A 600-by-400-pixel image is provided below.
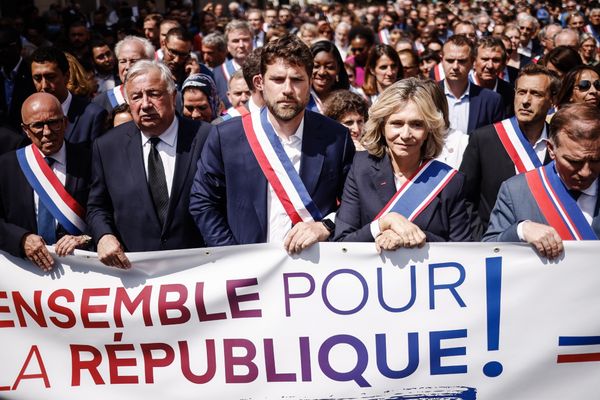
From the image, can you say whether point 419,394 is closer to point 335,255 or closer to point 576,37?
point 335,255

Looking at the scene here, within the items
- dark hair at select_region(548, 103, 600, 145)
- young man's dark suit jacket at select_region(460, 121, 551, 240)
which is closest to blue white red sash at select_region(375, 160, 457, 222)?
dark hair at select_region(548, 103, 600, 145)

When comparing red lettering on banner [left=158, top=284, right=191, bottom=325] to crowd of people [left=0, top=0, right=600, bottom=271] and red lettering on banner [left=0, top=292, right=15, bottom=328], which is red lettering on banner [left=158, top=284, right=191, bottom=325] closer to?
crowd of people [left=0, top=0, right=600, bottom=271]

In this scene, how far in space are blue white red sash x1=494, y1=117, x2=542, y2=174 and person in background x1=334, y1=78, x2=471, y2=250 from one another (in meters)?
1.12

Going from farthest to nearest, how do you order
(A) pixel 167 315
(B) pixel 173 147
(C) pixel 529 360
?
(B) pixel 173 147, (A) pixel 167 315, (C) pixel 529 360

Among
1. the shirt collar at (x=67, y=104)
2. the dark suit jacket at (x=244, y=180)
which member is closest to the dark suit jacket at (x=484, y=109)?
the dark suit jacket at (x=244, y=180)

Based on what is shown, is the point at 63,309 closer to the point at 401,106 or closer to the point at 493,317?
the point at 401,106

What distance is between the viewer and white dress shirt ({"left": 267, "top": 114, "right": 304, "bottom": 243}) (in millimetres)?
4277

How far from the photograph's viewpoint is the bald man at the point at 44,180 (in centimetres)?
452

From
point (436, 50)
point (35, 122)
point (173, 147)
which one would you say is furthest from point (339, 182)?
point (436, 50)

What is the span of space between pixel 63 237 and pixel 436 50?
6970 millimetres

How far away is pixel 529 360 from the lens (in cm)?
384

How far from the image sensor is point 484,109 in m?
6.76

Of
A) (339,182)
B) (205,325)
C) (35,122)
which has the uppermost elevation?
(35,122)

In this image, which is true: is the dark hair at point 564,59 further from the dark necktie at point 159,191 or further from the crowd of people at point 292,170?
the dark necktie at point 159,191
